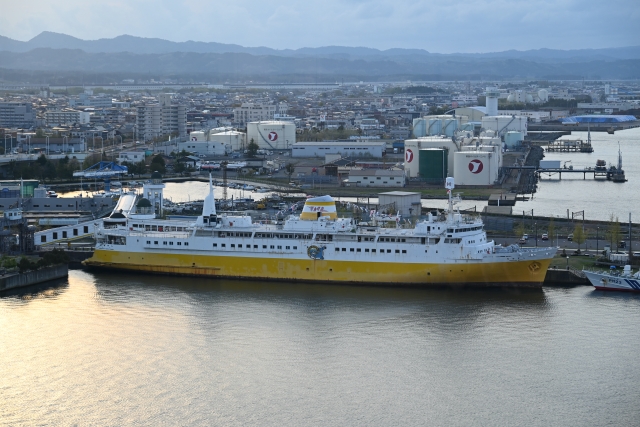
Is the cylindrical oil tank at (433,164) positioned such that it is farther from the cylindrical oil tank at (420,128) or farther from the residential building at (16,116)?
the residential building at (16,116)

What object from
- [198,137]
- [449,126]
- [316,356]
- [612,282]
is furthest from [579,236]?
[198,137]

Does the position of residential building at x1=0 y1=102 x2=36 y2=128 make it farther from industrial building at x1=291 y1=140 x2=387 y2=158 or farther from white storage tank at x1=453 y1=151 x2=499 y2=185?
white storage tank at x1=453 y1=151 x2=499 y2=185

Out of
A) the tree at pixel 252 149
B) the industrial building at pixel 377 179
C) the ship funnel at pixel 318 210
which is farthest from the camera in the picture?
the tree at pixel 252 149

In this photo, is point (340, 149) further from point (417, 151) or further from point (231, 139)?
point (417, 151)

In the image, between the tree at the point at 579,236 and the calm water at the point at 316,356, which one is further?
the tree at the point at 579,236

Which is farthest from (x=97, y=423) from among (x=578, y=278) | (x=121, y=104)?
(x=121, y=104)

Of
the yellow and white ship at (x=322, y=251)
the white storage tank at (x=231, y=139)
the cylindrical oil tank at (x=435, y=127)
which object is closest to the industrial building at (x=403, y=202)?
the yellow and white ship at (x=322, y=251)

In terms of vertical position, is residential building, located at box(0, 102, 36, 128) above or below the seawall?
above

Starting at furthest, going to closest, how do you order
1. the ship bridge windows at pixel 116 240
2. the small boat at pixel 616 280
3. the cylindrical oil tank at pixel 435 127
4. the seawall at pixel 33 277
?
the cylindrical oil tank at pixel 435 127
the ship bridge windows at pixel 116 240
the seawall at pixel 33 277
the small boat at pixel 616 280

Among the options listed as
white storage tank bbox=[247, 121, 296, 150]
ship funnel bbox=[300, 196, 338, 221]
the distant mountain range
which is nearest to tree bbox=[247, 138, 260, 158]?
white storage tank bbox=[247, 121, 296, 150]
